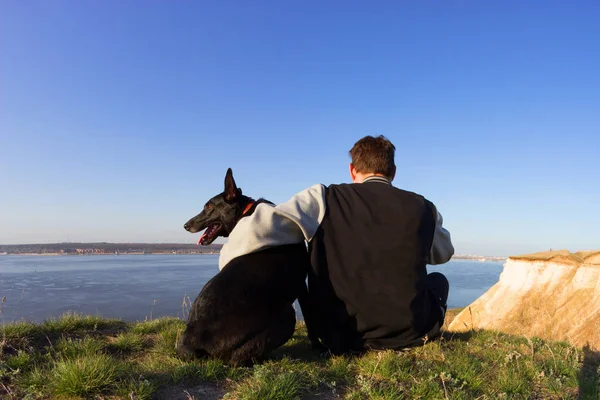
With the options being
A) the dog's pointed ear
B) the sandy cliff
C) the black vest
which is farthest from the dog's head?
the sandy cliff

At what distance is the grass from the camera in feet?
9.09

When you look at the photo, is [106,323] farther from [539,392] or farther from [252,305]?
[539,392]

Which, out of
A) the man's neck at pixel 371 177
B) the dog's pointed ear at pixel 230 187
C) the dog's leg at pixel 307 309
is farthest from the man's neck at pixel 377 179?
the dog's pointed ear at pixel 230 187

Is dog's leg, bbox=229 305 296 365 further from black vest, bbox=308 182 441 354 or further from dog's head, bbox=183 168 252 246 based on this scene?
dog's head, bbox=183 168 252 246

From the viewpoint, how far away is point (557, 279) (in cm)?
2044

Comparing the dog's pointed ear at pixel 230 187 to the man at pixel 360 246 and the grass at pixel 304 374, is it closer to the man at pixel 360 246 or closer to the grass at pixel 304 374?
the man at pixel 360 246

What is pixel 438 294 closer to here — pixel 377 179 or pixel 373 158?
pixel 377 179

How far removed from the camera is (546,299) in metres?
20.4

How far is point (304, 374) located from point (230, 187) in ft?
9.84

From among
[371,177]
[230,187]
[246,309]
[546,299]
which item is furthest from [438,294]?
[546,299]

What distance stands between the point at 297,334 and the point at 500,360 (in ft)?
9.37

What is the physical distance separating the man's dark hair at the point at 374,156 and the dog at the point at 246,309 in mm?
1156

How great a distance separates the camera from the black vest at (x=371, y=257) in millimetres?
3305

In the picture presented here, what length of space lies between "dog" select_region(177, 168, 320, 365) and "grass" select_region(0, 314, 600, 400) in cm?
15
